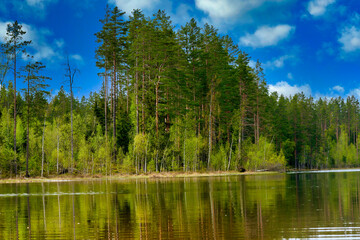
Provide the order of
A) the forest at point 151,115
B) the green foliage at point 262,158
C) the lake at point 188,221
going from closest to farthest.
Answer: the lake at point 188,221 < the forest at point 151,115 < the green foliage at point 262,158

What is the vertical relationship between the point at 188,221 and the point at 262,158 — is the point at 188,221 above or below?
above

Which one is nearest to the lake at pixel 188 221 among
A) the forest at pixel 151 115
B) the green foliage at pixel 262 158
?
the forest at pixel 151 115

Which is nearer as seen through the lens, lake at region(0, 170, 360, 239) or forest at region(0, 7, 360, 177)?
lake at region(0, 170, 360, 239)

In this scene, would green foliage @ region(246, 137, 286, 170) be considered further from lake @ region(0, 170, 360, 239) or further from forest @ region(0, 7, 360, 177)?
lake @ region(0, 170, 360, 239)

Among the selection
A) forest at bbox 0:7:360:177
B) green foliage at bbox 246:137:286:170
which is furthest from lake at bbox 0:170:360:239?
green foliage at bbox 246:137:286:170

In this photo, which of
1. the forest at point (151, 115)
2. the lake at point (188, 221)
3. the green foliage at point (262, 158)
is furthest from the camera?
the green foliage at point (262, 158)

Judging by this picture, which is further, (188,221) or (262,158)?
(262,158)

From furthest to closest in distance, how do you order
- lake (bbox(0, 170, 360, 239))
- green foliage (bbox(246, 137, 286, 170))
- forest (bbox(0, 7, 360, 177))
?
green foliage (bbox(246, 137, 286, 170)) → forest (bbox(0, 7, 360, 177)) → lake (bbox(0, 170, 360, 239))

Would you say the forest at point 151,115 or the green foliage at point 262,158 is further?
the green foliage at point 262,158

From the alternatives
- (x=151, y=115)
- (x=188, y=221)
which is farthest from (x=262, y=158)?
(x=188, y=221)

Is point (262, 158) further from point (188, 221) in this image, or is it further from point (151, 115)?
point (188, 221)

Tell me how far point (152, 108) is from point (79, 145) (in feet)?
45.0

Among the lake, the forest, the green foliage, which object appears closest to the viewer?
the lake

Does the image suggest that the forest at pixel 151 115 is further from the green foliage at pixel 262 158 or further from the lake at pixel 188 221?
the lake at pixel 188 221
